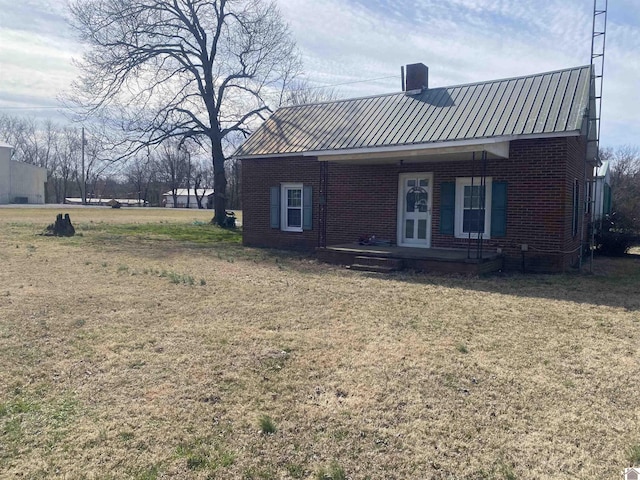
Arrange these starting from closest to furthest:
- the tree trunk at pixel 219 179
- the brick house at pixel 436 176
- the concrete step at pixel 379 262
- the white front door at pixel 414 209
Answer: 1. the brick house at pixel 436 176
2. the concrete step at pixel 379 262
3. the white front door at pixel 414 209
4. the tree trunk at pixel 219 179

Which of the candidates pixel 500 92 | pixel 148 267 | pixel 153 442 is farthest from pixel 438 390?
pixel 500 92

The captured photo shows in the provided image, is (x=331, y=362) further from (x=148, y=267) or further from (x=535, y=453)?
(x=148, y=267)

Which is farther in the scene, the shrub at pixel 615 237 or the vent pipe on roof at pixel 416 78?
the shrub at pixel 615 237

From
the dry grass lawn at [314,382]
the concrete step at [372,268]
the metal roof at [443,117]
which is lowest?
the dry grass lawn at [314,382]

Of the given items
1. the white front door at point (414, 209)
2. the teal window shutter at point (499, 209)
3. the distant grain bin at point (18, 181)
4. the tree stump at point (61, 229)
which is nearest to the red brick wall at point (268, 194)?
the white front door at point (414, 209)

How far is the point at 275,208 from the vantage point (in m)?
15.0

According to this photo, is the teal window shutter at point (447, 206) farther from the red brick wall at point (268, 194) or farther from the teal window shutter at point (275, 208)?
the teal window shutter at point (275, 208)

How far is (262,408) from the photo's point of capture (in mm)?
3770

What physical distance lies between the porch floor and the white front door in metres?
0.60

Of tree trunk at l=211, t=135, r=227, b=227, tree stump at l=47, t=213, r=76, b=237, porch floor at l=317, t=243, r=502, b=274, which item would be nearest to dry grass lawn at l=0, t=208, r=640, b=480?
porch floor at l=317, t=243, r=502, b=274

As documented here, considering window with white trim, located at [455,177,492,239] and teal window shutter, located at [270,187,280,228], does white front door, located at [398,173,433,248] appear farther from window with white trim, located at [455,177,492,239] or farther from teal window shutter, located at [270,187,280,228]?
teal window shutter, located at [270,187,280,228]

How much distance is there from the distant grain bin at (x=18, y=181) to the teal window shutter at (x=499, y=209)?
5982cm

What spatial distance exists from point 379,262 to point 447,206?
250 centimetres

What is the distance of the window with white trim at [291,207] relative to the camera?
48.4 ft
